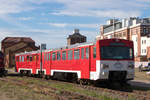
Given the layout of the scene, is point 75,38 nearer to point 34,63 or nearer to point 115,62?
point 34,63

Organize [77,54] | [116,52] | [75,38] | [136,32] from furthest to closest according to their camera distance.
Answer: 1. [75,38]
2. [136,32]
3. [77,54]
4. [116,52]

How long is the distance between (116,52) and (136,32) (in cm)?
5874

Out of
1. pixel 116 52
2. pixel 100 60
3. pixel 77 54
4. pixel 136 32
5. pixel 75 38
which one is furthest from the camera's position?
pixel 75 38

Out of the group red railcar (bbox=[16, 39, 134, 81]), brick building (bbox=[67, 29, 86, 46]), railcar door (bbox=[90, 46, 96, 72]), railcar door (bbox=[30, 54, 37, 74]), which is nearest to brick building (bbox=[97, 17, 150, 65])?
brick building (bbox=[67, 29, 86, 46])

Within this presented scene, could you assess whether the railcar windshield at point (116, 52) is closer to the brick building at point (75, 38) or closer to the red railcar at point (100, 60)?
the red railcar at point (100, 60)

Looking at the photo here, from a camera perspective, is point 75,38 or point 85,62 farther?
point 75,38

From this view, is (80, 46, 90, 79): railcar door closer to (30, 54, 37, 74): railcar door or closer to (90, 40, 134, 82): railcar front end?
(90, 40, 134, 82): railcar front end

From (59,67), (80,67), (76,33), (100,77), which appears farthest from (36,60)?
(76,33)

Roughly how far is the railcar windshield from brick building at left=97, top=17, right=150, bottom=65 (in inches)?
1813

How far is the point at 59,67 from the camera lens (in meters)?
20.5

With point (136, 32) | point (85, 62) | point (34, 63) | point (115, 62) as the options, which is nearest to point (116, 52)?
point (115, 62)

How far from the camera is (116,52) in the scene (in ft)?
50.6

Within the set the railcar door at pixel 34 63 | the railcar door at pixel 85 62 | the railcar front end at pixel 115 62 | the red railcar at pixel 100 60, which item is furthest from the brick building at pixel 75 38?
the railcar front end at pixel 115 62

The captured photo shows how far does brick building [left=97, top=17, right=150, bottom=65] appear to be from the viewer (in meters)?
66.8
